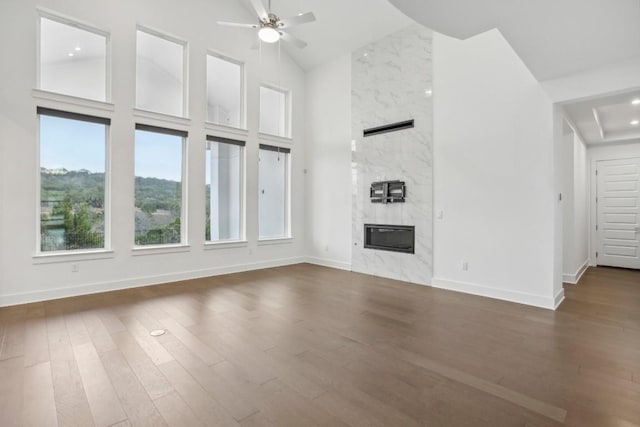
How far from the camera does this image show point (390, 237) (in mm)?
5969

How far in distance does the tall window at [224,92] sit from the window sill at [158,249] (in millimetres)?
2491

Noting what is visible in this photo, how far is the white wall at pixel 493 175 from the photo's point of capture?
4.19m

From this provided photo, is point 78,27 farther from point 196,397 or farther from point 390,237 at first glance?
point 390,237

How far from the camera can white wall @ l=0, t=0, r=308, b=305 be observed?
4125 millimetres

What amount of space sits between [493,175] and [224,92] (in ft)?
17.1

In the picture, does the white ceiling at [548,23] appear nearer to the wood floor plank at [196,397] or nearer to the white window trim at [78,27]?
the wood floor plank at [196,397]

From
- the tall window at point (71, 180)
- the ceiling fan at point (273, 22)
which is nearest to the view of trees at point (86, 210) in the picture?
the tall window at point (71, 180)

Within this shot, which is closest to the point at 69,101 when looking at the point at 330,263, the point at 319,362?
the point at 319,362

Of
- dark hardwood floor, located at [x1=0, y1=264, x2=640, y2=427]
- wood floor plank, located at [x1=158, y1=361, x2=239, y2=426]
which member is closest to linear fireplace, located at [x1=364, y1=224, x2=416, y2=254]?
dark hardwood floor, located at [x1=0, y1=264, x2=640, y2=427]

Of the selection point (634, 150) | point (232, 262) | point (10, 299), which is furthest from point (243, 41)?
point (634, 150)

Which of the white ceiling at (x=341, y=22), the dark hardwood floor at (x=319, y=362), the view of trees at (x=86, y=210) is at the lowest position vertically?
the dark hardwood floor at (x=319, y=362)

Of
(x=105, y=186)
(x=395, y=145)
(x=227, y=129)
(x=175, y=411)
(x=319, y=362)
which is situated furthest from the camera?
(x=227, y=129)

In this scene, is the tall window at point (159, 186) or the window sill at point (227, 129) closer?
the tall window at point (159, 186)

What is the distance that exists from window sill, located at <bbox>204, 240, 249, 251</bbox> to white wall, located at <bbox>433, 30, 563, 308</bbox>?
375cm
